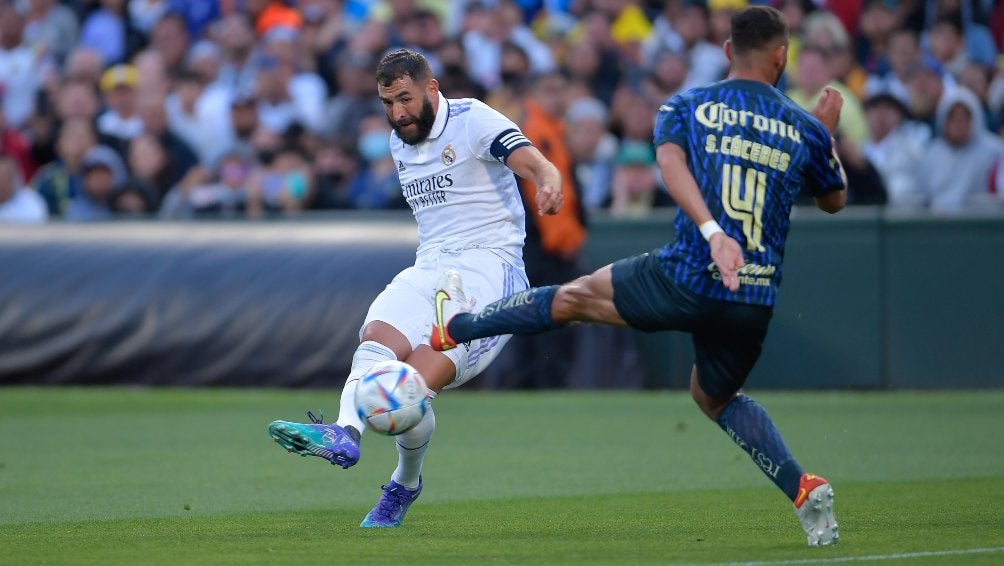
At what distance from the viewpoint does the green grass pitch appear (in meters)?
7.05

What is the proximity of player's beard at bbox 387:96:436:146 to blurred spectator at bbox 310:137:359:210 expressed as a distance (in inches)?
397

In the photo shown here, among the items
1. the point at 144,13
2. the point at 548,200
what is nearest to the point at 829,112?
the point at 548,200

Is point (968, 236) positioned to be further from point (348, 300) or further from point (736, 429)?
point (736, 429)

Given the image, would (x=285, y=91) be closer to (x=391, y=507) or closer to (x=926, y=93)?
(x=926, y=93)

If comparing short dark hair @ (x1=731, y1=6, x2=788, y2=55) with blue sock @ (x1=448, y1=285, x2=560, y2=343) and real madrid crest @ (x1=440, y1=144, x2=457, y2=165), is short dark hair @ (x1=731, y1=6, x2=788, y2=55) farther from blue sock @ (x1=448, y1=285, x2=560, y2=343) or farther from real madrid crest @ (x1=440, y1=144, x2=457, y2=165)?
real madrid crest @ (x1=440, y1=144, x2=457, y2=165)

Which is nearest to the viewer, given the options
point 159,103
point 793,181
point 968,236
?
point 793,181

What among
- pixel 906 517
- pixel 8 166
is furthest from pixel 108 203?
pixel 906 517

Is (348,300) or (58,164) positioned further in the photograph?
(58,164)

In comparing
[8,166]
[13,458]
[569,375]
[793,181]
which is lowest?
[569,375]

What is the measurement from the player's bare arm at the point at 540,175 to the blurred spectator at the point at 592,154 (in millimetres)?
9887

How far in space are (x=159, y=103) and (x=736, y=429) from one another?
44.6 ft

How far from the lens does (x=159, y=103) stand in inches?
769

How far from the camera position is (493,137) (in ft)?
26.9

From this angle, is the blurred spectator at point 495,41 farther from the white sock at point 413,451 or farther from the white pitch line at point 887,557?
the white pitch line at point 887,557
